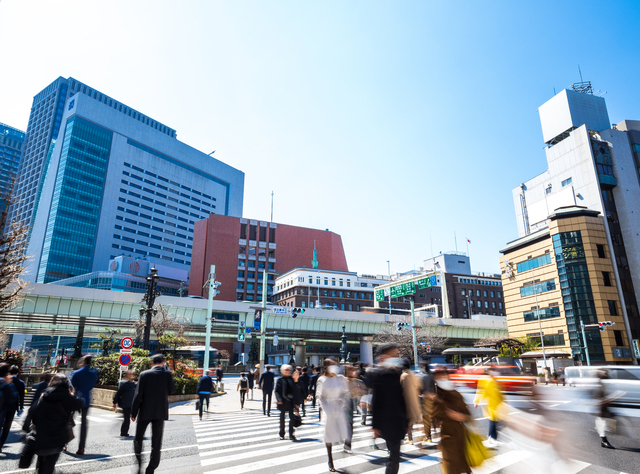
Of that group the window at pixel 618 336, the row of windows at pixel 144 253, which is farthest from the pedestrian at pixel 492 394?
the row of windows at pixel 144 253

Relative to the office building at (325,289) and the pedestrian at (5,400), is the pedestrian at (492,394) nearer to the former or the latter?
the pedestrian at (5,400)

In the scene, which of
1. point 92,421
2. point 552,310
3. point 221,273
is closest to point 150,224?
point 221,273

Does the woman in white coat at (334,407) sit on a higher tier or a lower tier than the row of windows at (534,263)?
lower

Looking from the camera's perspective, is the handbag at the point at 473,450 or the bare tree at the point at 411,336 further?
the bare tree at the point at 411,336

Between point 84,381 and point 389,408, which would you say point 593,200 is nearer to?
point 389,408

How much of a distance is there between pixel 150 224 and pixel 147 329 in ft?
412

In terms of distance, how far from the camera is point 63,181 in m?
116

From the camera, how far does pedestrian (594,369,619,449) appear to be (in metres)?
8.22

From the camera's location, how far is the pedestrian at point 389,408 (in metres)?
5.26

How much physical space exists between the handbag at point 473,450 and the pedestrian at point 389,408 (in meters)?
0.76

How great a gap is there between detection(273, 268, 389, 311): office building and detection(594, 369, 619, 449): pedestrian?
3011 inches

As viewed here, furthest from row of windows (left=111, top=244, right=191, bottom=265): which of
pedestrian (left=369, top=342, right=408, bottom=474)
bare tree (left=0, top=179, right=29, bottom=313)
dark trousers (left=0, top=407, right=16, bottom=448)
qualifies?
pedestrian (left=369, top=342, right=408, bottom=474)

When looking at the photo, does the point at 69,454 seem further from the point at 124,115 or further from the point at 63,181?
the point at 124,115

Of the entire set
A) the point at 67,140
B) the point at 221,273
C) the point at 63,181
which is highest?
the point at 67,140
